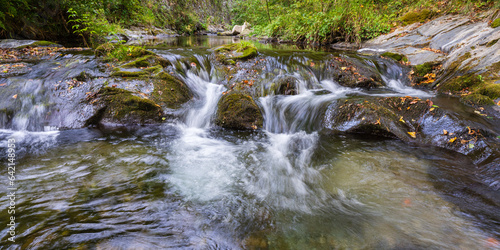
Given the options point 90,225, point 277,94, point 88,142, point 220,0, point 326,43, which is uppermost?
point 220,0

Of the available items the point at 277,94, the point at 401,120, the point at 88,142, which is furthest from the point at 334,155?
the point at 88,142

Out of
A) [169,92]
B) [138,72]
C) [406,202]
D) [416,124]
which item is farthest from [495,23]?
[138,72]

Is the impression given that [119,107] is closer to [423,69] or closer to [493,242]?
[493,242]

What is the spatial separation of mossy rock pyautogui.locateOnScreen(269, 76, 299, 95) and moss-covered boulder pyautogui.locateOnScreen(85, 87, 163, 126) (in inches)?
135

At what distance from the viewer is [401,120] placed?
4422mm

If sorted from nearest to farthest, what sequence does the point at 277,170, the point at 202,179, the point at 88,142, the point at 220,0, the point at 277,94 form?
the point at 202,179, the point at 277,170, the point at 88,142, the point at 277,94, the point at 220,0

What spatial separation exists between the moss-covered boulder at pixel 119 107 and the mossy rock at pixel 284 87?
11.3 ft

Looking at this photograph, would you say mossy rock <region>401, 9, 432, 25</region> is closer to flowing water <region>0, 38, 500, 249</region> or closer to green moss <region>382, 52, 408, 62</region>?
green moss <region>382, 52, 408, 62</region>

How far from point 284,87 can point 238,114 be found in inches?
81.7

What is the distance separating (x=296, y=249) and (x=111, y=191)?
2430mm

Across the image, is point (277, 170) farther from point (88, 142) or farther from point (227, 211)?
point (88, 142)

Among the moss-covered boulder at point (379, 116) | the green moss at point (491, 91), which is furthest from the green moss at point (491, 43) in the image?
the moss-covered boulder at point (379, 116)

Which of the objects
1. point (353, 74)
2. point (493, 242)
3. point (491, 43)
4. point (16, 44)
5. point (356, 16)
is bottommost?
point (493, 242)

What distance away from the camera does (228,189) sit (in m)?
2.99
